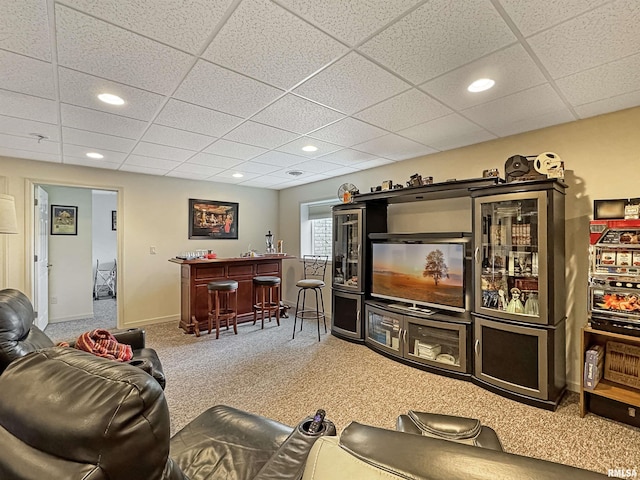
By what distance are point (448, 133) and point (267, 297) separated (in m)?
3.89

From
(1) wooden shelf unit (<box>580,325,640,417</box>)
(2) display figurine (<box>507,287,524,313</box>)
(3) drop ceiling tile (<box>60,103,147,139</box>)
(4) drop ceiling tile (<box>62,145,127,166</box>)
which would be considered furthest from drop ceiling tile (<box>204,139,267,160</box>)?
(1) wooden shelf unit (<box>580,325,640,417</box>)

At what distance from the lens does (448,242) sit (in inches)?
127

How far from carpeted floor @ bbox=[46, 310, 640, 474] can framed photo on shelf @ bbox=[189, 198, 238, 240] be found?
7.21 ft

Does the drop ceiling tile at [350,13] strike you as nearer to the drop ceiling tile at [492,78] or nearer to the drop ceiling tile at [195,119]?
the drop ceiling tile at [492,78]

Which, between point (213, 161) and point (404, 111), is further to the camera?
point (213, 161)

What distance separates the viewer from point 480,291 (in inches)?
114

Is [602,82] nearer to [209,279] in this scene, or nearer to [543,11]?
[543,11]

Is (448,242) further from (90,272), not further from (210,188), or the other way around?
(90,272)

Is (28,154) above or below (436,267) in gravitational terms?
above

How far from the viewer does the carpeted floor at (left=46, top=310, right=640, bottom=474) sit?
6.79ft

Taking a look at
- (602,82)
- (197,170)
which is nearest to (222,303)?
(197,170)

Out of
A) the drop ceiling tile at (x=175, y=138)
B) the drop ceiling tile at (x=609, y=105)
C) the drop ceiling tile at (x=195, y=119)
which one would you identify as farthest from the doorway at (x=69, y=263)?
the drop ceiling tile at (x=609, y=105)

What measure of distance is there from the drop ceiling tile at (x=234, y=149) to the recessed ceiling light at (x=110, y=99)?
105 centimetres

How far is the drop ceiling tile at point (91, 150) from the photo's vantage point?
11.7 feet
